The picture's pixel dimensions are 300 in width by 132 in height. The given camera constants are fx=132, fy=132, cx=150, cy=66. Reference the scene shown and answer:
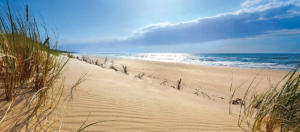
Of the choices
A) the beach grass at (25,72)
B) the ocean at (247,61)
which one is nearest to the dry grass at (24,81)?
the beach grass at (25,72)

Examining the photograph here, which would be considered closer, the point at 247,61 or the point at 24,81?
the point at 24,81

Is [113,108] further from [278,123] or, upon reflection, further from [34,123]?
[278,123]

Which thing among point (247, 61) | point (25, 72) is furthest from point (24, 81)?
point (247, 61)

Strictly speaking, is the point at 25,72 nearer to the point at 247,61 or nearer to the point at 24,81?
the point at 24,81

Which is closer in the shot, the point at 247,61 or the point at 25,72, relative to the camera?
the point at 25,72

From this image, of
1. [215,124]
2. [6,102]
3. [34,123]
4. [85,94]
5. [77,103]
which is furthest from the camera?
[85,94]

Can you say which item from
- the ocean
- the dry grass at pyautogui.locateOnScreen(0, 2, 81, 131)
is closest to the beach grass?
the dry grass at pyautogui.locateOnScreen(0, 2, 81, 131)

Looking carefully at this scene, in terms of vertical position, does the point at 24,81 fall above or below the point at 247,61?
below

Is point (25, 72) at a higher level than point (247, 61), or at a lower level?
lower

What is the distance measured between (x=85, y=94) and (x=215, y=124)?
2050 mm

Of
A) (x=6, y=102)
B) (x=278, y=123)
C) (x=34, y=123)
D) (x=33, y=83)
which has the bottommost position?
(x=278, y=123)

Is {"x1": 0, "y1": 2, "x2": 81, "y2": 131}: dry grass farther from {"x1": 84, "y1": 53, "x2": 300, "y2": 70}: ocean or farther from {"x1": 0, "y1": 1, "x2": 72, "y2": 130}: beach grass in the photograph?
{"x1": 84, "y1": 53, "x2": 300, "y2": 70}: ocean

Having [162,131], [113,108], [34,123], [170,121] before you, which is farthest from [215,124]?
[34,123]

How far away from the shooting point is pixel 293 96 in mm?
1683
